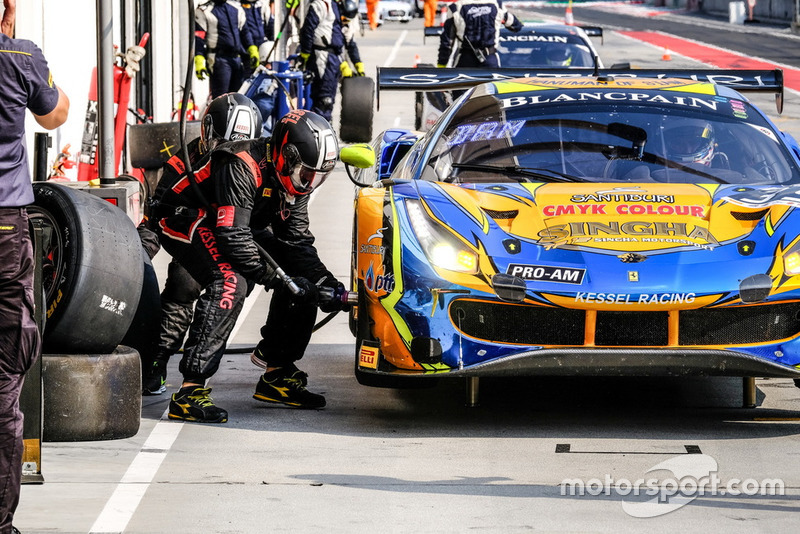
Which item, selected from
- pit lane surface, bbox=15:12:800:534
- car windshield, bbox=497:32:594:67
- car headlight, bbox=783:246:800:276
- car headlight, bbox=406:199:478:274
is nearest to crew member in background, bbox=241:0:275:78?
car windshield, bbox=497:32:594:67

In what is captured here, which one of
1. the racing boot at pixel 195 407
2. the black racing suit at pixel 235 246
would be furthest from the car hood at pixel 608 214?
the racing boot at pixel 195 407

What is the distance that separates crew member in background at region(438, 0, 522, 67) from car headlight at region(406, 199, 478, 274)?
1055cm

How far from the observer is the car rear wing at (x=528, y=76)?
27.9 ft

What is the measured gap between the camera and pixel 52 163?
12.4 m

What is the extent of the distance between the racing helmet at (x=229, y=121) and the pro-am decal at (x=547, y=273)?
8.45ft

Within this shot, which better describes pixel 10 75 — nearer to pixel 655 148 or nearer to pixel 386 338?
pixel 386 338

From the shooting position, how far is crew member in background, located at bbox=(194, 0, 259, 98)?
55.8 feet

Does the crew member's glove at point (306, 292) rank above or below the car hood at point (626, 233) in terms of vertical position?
below

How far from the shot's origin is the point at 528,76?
855 centimetres

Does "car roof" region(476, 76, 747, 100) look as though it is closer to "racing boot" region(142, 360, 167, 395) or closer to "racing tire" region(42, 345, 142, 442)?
"racing boot" region(142, 360, 167, 395)

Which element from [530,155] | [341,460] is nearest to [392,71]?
[530,155]

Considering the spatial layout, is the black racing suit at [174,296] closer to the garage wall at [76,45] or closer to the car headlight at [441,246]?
the car headlight at [441,246]

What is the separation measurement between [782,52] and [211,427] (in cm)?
3400

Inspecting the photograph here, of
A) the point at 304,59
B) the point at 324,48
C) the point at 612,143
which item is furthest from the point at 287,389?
the point at 304,59
